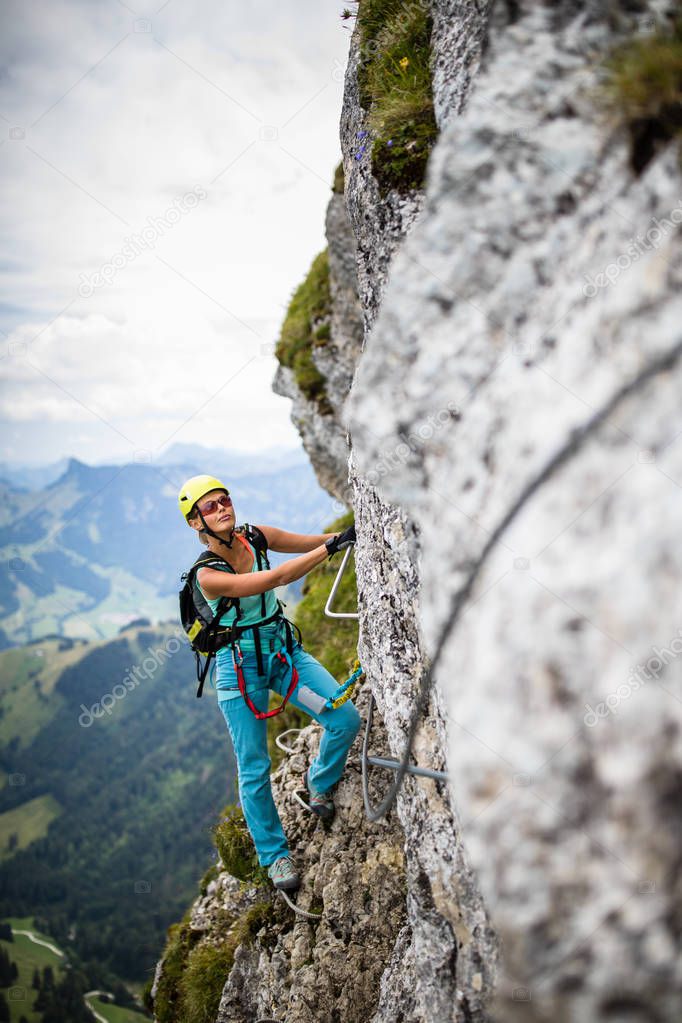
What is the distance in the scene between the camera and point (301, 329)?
24.1 m

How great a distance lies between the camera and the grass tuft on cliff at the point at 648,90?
3.03 meters

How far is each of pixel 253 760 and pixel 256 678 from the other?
1105 millimetres

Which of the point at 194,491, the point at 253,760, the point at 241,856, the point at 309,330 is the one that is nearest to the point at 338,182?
the point at 309,330

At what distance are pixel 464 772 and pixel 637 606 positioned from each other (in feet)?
4.76

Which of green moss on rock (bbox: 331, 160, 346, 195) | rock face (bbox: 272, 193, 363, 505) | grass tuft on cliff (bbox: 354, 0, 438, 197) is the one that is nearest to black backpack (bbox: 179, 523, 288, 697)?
grass tuft on cliff (bbox: 354, 0, 438, 197)

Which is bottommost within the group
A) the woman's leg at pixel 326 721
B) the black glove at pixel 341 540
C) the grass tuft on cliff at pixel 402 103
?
the woman's leg at pixel 326 721

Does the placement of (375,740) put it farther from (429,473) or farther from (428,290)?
(428,290)

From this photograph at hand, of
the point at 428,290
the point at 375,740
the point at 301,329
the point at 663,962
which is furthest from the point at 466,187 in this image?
the point at 301,329

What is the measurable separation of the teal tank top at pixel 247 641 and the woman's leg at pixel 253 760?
162 mm

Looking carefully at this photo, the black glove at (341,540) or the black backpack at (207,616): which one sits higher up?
the black glove at (341,540)

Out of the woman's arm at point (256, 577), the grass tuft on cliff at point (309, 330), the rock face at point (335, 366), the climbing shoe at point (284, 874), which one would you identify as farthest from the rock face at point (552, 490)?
the grass tuft on cliff at point (309, 330)

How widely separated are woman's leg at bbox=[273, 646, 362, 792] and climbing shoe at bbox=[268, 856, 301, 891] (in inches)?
45.1

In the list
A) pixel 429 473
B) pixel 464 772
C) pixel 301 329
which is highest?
pixel 301 329

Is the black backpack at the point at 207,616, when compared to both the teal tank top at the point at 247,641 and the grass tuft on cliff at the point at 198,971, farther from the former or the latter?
the grass tuft on cliff at the point at 198,971
